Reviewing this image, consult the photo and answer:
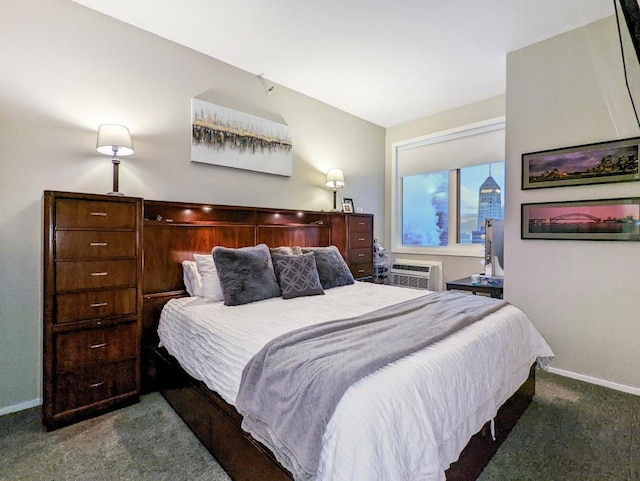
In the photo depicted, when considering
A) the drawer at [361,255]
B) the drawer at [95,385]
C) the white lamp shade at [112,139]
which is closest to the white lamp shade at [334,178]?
the drawer at [361,255]

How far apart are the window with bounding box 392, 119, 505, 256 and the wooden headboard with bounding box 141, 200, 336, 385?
6.94 feet

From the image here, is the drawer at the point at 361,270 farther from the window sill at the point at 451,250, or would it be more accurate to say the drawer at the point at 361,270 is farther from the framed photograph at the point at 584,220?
the framed photograph at the point at 584,220

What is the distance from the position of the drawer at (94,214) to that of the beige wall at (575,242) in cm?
329

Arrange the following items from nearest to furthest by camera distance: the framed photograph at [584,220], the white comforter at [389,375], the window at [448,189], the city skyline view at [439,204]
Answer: the white comforter at [389,375] → the framed photograph at [584,220] → the window at [448,189] → the city skyline view at [439,204]

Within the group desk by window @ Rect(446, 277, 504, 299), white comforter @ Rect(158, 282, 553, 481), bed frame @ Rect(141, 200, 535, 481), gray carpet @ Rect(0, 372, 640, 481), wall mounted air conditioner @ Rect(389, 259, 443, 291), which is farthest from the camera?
wall mounted air conditioner @ Rect(389, 259, 443, 291)

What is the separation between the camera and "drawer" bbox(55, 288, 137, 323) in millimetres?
2039

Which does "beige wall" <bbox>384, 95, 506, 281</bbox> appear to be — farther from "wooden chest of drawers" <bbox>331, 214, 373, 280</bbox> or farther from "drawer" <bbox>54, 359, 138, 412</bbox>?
"drawer" <bbox>54, 359, 138, 412</bbox>

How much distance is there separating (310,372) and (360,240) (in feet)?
9.67

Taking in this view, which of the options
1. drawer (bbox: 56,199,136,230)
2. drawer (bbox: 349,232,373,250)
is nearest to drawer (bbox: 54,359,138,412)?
drawer (bbox: 56,199,136,230)

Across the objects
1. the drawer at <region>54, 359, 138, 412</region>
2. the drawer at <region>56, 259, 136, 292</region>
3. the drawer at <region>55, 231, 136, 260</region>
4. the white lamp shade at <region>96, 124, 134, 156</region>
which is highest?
the white lamp shade at <region>96, 124, 134, 156</region>

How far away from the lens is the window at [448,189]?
404 cm

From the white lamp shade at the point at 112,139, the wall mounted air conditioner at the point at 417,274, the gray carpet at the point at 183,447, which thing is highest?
the white lamp shade at the point at 112,139

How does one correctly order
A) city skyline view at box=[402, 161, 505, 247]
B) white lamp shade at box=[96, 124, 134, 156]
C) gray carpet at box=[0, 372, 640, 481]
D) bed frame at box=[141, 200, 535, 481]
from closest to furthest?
bed frame at box=[141, 200, 535, 481], gray carpet at box=[0, 372, 640, 481], white lamp shade at box=[96, 124, 134, 156], city skyline view at box=[402, 161, 505, 247]

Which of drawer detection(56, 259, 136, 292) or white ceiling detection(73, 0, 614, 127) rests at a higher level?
white ceiling detection(73, 0, 614, 127)
